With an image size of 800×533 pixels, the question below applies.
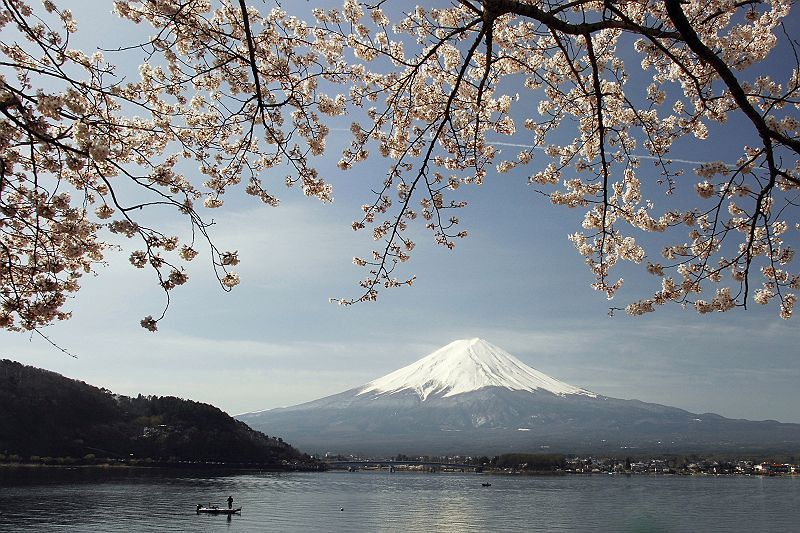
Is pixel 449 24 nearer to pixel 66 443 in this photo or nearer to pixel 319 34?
pixel 319 34

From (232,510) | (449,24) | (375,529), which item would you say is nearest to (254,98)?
(449,24)

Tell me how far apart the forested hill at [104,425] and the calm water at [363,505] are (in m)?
3.13

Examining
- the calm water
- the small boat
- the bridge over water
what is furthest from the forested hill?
the small boat

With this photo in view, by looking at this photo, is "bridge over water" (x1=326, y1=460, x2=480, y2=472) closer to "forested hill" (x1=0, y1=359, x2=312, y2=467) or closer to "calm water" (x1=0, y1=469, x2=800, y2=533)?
"forested hill" (x1=0, y1=359, x2=312, y2=467)

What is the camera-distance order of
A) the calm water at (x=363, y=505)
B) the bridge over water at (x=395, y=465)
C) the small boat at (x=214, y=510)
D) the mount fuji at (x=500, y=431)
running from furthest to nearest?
1. the mount fuji at (x=500, y=431)
2. the bridge over water at (x=395, y=465)
3. the small boat at (x=214, y=510)
4. the calm water at (x=363, y=505)

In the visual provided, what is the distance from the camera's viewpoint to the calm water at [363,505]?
1266 inches

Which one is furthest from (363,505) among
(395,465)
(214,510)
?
(395,465)

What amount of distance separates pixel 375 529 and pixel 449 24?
3127cm

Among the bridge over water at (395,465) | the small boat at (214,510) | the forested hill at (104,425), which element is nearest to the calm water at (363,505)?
the small boat at (214,510)

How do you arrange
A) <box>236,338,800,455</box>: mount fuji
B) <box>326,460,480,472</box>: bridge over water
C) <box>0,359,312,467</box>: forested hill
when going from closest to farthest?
<box>0,359,312,467</box>: forested hill → <box>326,460,480,472</box>: bridge over water → <box>236,338,800,455</box>: mount fuji

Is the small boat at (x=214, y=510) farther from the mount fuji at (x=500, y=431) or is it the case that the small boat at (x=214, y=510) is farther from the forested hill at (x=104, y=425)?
the mount fuji at (x=500, y=431)

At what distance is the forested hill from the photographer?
2093 inches

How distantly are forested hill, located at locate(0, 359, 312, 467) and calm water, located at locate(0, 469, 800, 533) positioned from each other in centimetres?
313

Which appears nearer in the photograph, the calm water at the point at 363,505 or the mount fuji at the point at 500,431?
the calm water at the point at 363,505
